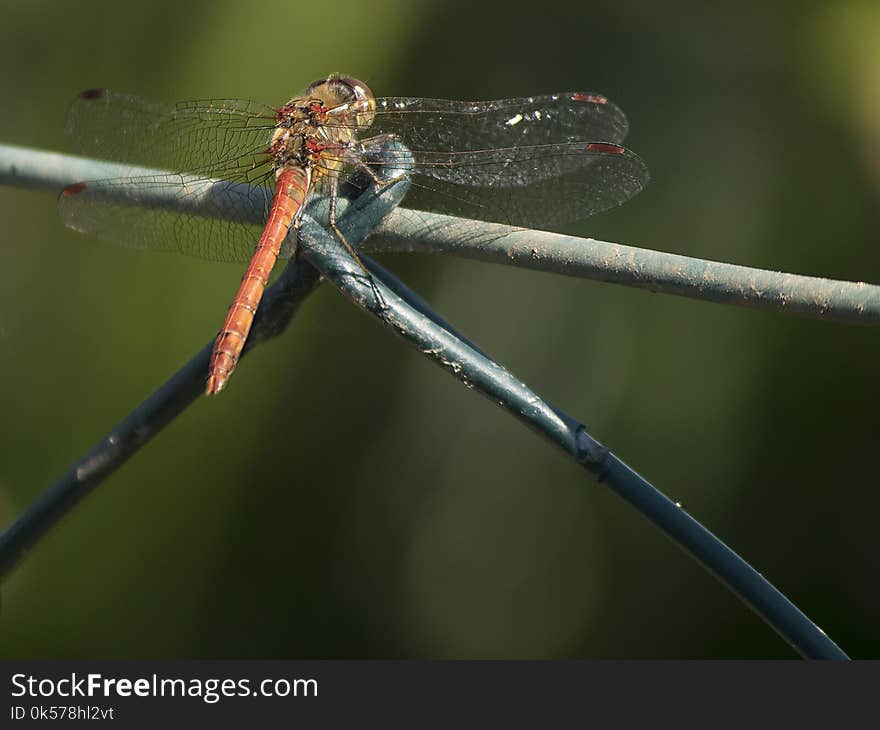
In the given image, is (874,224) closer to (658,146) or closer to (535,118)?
(658,146)

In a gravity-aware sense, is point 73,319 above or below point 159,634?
above

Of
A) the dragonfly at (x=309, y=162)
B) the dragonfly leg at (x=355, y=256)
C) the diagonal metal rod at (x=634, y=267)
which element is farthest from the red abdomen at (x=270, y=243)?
the diagonal metal rod at (x=634, y=267)

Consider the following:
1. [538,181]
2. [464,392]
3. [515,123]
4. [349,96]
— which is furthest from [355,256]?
[464,392]

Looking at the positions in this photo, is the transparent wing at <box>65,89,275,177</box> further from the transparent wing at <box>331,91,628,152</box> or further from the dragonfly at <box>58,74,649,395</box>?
the transparent wing at <box>331,91,628,152</box>

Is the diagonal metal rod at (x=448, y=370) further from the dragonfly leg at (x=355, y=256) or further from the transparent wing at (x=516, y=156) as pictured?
the transparent wing at (x=516, y=156)

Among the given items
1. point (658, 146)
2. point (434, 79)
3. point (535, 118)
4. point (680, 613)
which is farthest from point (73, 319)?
point (680, 613)

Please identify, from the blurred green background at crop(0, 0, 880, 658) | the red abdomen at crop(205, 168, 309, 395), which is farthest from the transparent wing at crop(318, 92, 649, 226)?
the blurred green background at crop(0, 0, 880, 658)
